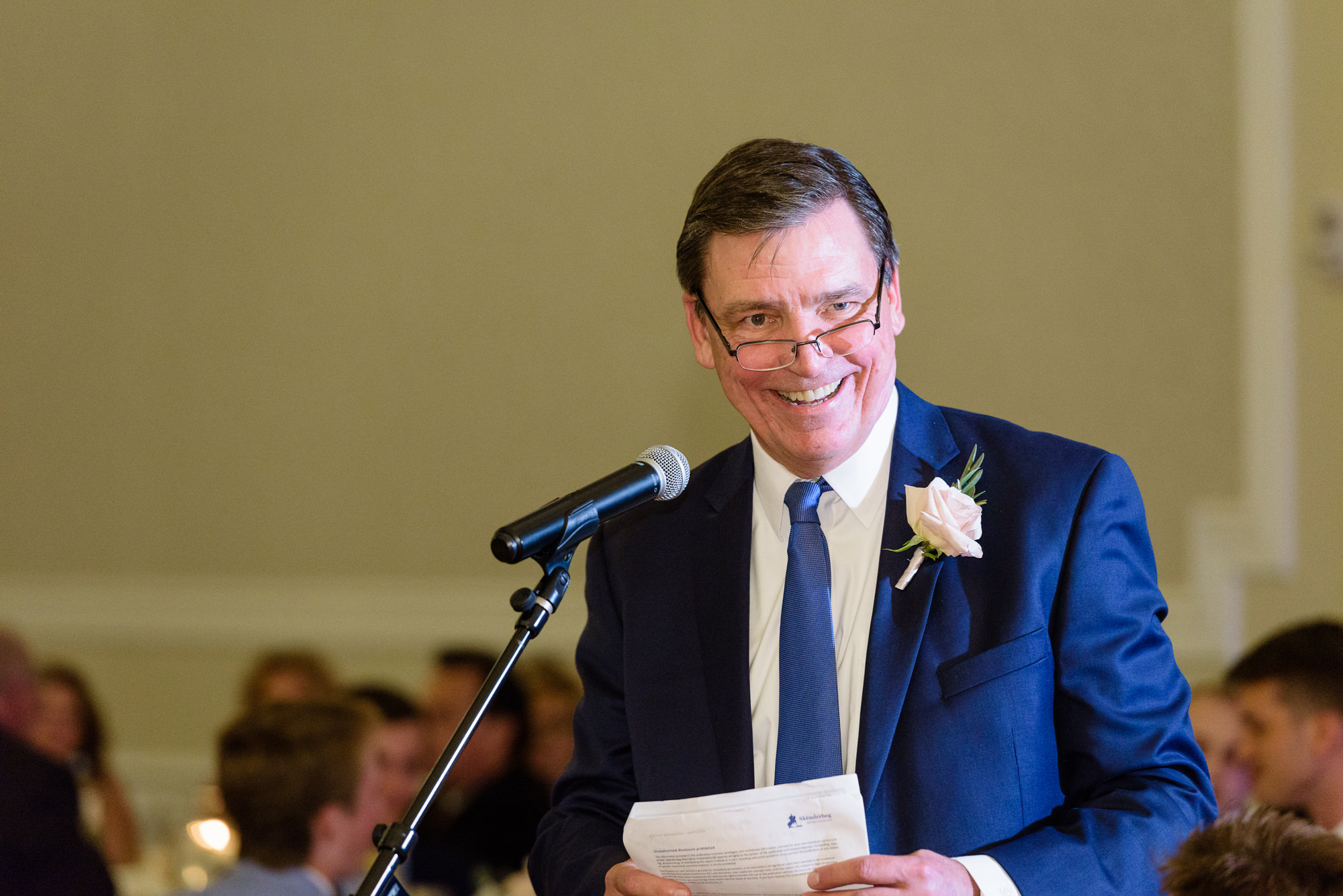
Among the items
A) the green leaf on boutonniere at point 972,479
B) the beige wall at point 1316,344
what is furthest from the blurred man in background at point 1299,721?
the green leaf on boutonniere at point 972,479

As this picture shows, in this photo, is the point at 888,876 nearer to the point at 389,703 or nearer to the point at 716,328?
the point at 716,328

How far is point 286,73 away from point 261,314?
1076mm

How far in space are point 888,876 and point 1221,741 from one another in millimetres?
2474

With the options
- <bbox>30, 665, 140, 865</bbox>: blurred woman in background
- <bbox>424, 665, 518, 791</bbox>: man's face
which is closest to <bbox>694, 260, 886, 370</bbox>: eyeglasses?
<bbox>424, 665, 518, 791</bbox>: man's face

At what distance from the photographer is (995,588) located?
1637mm

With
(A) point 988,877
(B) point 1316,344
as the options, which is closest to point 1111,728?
(A) point 988,877

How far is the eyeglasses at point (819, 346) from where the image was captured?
5.53ft

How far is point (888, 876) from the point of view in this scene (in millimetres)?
1371

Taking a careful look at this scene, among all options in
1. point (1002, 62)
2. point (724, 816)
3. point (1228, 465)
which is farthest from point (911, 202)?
point (724, 816)

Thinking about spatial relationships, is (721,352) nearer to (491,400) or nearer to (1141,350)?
(1141,350)

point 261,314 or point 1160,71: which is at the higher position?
point 1160,71

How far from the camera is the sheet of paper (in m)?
1.44

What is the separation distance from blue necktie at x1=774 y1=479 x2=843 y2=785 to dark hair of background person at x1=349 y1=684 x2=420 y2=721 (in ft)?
9.60

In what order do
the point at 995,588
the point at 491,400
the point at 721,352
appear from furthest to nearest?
1. the point at 491,400
2. the point at 721,352
3. the point at 995,588
